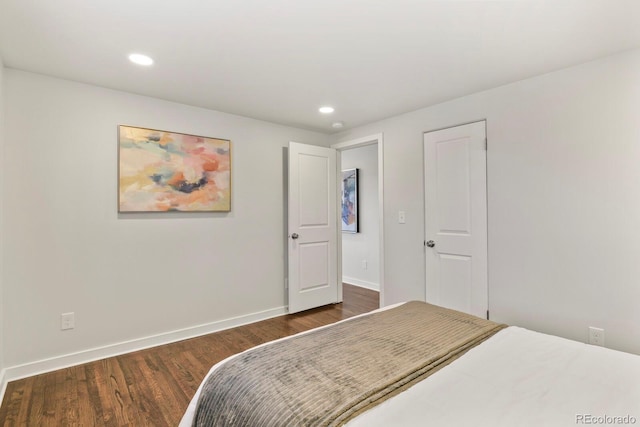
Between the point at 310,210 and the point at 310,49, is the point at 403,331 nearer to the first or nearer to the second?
the point at 310,49

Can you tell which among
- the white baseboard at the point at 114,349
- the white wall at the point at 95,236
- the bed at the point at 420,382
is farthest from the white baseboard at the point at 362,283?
the bed at the point at 420,382

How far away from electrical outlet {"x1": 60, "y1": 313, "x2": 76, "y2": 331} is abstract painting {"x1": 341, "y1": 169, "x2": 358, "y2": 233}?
12.1 feet

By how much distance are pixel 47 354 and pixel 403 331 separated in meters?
2.67

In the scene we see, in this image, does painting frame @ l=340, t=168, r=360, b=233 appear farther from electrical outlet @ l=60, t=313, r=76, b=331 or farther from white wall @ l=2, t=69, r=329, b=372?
electrical outlet @ l=60, t=313, r=76, b=331

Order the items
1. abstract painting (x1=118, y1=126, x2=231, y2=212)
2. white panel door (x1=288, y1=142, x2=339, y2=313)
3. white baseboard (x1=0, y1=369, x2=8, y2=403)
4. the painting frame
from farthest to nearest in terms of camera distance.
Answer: the painting frame
white panel door (x1=288, y1=142, x2=339, y2=313)
abstract painting (x1=118, y1=126, x2=231, y2=212)
white baseboard (x1=0, y1=369, x2=8, y2=403)

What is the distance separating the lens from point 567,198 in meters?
2.26

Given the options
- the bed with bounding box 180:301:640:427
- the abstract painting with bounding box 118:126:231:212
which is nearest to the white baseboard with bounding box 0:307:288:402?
the abstract painting with bounding box 118:126:231:212

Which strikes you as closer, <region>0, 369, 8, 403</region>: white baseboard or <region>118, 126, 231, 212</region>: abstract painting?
<region>0, 369, 8, 403</region>: white baseboard

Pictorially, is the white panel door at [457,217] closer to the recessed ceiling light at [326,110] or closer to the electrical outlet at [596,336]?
the electrical outlet at [596,336]

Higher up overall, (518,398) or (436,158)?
(436,158)

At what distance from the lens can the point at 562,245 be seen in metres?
2.29

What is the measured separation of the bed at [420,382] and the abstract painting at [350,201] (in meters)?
3.55

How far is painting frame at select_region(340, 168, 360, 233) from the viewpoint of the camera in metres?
5.05

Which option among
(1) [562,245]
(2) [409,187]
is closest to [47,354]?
(2) [409,187]
